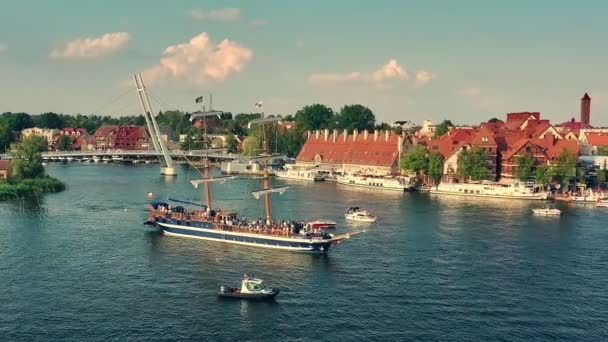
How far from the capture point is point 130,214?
79.2 metres

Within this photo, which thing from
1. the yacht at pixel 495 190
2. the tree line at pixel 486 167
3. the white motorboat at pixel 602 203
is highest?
the tree line at pixel 486 167

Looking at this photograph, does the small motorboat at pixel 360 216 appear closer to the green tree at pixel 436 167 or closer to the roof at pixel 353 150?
the green tree at pixel 436 167

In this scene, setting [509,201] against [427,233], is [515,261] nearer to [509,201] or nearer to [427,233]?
[427,233]

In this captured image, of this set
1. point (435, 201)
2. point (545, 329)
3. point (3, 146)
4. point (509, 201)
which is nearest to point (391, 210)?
point (435, 201)

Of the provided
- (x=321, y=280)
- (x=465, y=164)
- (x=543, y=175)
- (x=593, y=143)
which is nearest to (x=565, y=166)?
(x=543, y=175)

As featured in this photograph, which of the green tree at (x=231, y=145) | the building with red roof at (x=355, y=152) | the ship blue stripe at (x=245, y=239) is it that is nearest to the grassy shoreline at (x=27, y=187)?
the ship blue stripe at (x=245, y=239)

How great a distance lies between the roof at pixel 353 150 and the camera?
129 m

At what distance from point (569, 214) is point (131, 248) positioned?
5599cm

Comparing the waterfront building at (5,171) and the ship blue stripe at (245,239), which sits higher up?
the waterfront building at (5,171)

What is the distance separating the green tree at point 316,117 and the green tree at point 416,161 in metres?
76.8

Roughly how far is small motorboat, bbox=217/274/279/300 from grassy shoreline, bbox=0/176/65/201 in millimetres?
58050

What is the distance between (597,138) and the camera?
129m

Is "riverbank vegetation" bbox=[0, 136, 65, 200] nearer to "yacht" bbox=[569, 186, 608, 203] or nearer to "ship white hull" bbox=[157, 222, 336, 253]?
"ship white hull" bbox=[157, 222, 336, 253]

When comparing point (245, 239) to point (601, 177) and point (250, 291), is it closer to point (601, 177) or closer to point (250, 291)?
point (250, 291)
